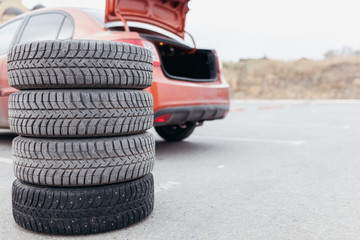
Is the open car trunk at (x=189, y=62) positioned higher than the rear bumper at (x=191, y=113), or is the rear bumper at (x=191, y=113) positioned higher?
the open car trunk at (x=189, y=62)

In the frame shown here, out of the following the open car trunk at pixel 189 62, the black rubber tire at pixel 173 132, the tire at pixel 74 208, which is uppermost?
the open car trunk at pixel 189 62

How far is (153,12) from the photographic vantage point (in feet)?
14.4

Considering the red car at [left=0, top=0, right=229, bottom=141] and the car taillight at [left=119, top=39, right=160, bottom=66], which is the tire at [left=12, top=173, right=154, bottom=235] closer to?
the red car at [left=0, top=0, right=229, bottom=141]

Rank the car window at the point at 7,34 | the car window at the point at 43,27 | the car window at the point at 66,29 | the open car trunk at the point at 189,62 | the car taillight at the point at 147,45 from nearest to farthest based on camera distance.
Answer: the car taillight at the point at 147,45, the car window at the point at 66,29, the car window at the point at 43,27, the open car trunk at the point at 189,62, the car window at the point at 7,34

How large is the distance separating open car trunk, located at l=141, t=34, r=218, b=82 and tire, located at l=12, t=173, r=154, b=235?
2.68 meters

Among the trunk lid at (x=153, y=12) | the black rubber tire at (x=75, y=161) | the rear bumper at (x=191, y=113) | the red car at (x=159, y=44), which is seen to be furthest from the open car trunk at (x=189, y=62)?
the black rubber tire at (x=75, y=161)

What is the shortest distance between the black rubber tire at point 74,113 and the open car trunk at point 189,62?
2549 millimetres

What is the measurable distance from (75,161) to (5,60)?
297 cm

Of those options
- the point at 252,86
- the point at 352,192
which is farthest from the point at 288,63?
the point at 352,192

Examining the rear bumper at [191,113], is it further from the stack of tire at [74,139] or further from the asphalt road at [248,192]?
the stack of tire at [74,139]

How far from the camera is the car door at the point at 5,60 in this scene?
4.40 metres

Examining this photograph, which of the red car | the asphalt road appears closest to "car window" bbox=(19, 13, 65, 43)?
the red car

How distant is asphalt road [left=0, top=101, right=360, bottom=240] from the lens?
6.42 feet

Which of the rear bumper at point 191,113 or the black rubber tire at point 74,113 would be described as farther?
the rear bumper at point 191,113
